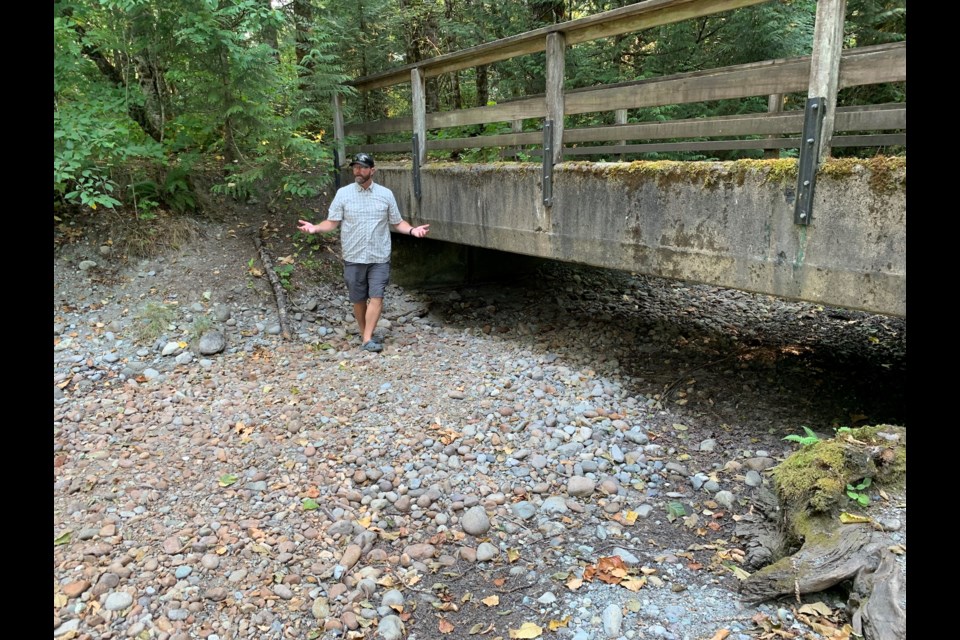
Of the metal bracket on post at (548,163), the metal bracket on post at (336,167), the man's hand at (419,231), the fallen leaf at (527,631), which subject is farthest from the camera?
the metal bracket on post at (336,167)

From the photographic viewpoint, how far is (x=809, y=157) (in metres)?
3.84

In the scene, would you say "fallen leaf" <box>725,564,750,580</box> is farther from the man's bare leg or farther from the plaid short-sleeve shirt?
the plaid short-sleeve shirt

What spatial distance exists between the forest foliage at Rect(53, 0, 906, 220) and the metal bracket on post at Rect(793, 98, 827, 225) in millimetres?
3277

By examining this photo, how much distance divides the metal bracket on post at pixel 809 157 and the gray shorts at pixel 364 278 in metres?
4.42

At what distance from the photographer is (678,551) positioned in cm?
373

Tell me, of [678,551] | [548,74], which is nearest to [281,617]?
[678,551]

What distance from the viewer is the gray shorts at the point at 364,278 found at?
6.76 meters

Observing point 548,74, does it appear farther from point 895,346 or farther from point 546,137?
point 895,346

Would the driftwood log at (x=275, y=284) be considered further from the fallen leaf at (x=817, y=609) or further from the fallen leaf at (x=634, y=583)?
the fallen leaf at (x=817, y=609)

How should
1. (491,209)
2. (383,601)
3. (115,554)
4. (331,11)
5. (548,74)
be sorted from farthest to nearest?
(331,11), (491,209), (548,74), (115,554), (383,601)

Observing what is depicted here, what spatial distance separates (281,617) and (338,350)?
3814 millimetres

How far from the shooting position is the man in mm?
6609

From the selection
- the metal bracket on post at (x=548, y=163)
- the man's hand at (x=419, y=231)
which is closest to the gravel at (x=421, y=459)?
the man's hand at (x=419, y=231)

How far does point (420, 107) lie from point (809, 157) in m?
4.73
